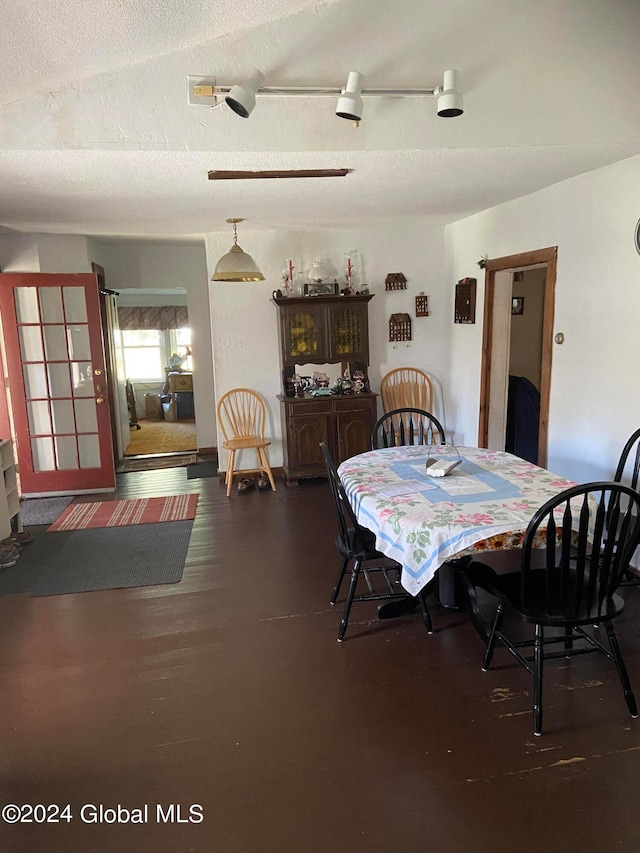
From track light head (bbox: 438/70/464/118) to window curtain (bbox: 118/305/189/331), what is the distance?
7.81 m

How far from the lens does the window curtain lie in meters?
9.67

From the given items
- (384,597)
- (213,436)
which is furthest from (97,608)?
(213,436)

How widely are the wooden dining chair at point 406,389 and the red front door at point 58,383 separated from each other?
103 inches

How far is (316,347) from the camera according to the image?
5051mm

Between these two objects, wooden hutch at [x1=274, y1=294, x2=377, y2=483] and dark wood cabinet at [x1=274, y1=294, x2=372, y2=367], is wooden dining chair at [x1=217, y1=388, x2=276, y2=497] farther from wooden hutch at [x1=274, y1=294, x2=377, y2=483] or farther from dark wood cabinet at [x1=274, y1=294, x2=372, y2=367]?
dark wood cabinet at [x1=274, y1=294, x2=372, y2=367]

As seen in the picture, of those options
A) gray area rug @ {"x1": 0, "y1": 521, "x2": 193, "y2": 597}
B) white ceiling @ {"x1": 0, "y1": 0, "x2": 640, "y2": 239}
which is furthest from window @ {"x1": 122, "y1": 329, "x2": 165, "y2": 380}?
white ceiling @ {"x1": 0, "y1": 0, "x2": 640, "y2": 239}

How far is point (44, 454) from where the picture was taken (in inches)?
202

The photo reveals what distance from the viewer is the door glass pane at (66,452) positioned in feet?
16.9

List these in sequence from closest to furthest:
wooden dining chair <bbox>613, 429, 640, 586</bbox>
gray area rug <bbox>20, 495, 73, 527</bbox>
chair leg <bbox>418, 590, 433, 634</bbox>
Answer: chair leg <bbox>418, 590, 433, 634</bbox> < wooden dining chair <bbox>613, 429, 640, 586</bbox> < gray area rug <bbox>20, 495, 73, 527</bbox>

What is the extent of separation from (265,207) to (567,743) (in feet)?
11.7

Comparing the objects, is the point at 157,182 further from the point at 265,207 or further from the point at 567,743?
the point at 567,743

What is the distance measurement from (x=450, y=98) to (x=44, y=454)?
14.7 ft

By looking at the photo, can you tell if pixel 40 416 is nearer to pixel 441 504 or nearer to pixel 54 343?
pixel 54 343

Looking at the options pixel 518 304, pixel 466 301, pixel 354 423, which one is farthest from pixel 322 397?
pixel 518 304
